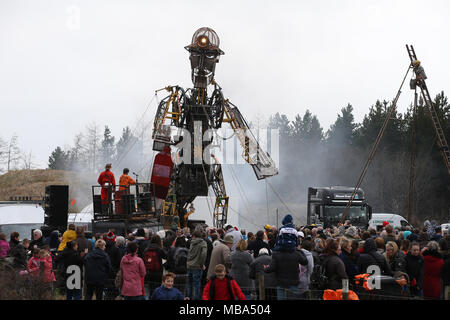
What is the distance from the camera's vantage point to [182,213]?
84.7ft

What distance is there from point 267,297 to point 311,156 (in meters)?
65.2

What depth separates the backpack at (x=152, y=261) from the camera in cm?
1185

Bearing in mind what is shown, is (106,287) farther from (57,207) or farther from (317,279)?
(57,207)

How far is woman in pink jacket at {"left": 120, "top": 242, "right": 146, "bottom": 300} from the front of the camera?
10.4 meters

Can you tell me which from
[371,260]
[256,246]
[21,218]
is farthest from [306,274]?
[21,218]

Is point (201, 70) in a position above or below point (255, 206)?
above

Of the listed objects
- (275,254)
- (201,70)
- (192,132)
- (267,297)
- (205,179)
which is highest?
(201,70)

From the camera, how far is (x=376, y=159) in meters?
61.1

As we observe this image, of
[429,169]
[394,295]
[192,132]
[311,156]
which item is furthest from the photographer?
[311,156]

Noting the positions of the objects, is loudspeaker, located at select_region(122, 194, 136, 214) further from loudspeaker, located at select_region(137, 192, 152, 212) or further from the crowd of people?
the crowd of people

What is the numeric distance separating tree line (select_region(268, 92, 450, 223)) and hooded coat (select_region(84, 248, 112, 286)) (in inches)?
1075
